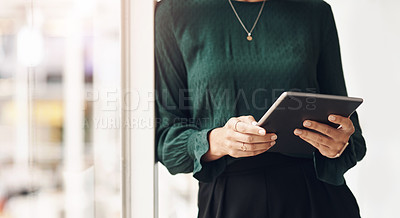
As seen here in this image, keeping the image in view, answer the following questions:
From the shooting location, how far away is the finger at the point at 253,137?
23.7 inches

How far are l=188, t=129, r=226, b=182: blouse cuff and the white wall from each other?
18.6 inches

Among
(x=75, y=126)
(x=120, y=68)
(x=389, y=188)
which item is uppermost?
(x=120, y=68)

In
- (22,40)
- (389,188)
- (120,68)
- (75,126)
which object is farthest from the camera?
(389,188)

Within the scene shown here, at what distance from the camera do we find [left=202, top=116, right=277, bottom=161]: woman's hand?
596mm

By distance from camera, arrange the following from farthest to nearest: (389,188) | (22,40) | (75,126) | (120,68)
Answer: (389,188) < (120,68) < (75,126) < (22,40)

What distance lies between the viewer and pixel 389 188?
0.97 metres

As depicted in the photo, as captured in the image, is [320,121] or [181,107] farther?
[181,107]

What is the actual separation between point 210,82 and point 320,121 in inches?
9.0

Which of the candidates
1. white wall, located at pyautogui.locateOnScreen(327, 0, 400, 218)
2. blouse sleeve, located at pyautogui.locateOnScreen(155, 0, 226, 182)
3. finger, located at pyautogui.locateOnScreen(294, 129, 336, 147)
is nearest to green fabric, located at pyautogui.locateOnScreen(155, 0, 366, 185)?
blouse sleeve, located at pyautogui.locateOnScreen(155, 0, 226, 182)

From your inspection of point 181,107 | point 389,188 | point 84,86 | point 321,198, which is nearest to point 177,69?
point 181,107

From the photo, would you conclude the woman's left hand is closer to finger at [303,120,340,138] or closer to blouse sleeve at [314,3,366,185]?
finger at [303,120,340,138]

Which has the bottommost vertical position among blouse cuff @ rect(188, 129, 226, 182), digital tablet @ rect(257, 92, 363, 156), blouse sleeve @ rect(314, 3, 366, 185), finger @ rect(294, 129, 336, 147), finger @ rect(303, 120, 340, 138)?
blouse cuff @ rect(188, 129, 226, 182)

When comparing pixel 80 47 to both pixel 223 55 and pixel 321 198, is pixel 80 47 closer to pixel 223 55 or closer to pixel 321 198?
pixel 223 55

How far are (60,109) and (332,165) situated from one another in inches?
22.2
